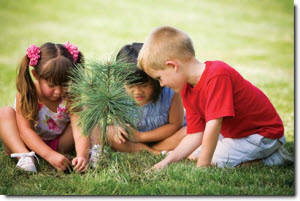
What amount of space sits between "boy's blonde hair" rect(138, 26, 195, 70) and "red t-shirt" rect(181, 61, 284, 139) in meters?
0.21

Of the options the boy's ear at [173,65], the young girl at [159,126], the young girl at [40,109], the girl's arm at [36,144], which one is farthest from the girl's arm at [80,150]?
the boy's ear at [173,65]

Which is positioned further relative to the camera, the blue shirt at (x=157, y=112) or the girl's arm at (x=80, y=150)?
the blue shirt at (x=157, y=112)

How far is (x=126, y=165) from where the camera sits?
2.70 meters

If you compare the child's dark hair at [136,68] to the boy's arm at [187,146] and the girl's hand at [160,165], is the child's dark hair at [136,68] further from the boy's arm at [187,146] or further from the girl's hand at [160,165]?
the girl's hand at [160,165]

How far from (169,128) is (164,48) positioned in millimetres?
1010

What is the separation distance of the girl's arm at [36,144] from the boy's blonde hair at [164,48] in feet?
3.02

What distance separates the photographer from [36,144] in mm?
2916

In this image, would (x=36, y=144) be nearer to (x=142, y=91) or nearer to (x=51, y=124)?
(x=51, y=124)

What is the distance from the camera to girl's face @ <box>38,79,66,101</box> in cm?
288

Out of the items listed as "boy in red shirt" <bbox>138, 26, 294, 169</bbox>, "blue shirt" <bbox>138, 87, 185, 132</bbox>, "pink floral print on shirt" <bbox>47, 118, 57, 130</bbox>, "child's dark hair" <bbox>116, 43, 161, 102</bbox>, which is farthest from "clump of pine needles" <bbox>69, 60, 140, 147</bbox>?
"blue shirt" <bbox>138, 87, 185, 132</bbox>

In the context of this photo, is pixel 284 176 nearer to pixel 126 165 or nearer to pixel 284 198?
pixel 284 198

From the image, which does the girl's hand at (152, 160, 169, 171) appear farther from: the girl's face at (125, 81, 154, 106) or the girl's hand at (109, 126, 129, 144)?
the girl's face at (125, 81, 154, 106)

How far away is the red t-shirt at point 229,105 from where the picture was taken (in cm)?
253

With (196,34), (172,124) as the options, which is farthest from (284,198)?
(196,34)
